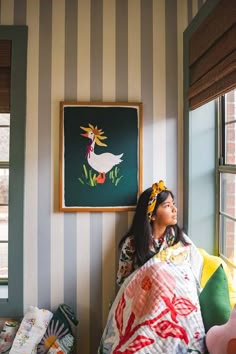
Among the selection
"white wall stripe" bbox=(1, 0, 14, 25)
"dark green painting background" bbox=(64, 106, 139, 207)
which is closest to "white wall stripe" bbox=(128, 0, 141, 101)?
"dark green painting background" bbox=(64, 106, 139, 207)

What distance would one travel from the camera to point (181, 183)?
2264 millimetres

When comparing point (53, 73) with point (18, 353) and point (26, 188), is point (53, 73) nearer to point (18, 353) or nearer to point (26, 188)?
point (26, 188)

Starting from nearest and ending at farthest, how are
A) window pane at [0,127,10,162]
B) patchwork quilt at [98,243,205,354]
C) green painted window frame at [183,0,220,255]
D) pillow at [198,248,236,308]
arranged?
1. patchwork quilt at [98,243,205,354]
2. pillow at [198,248,236,308]
3. green painted window frame at [183,0,220,255]
4. window pane at [0,127,10,162]

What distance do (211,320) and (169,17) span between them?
1789 mm

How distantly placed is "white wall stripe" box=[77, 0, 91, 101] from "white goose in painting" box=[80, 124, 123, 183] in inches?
8.5

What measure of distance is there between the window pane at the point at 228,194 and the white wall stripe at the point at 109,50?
852mm

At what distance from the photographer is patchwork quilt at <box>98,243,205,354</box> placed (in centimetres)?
143

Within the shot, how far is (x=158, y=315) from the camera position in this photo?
149 centimetres

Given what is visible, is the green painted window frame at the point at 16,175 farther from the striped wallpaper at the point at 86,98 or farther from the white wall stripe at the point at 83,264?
the white wall stripe at the point at 83,264

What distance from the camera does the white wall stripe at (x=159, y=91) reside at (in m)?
2.26

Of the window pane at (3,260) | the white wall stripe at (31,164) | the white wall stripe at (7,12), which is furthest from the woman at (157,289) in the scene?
the white wall stripe at (7,12)

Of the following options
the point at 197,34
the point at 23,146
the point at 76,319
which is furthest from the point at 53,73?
the point at 76,319

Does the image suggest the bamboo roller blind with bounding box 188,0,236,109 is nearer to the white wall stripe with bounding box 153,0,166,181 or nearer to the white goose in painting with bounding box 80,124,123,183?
the white wall stripe with bounding box 153,0,166,181

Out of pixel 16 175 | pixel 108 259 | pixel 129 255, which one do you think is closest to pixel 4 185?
pixel 16 175
